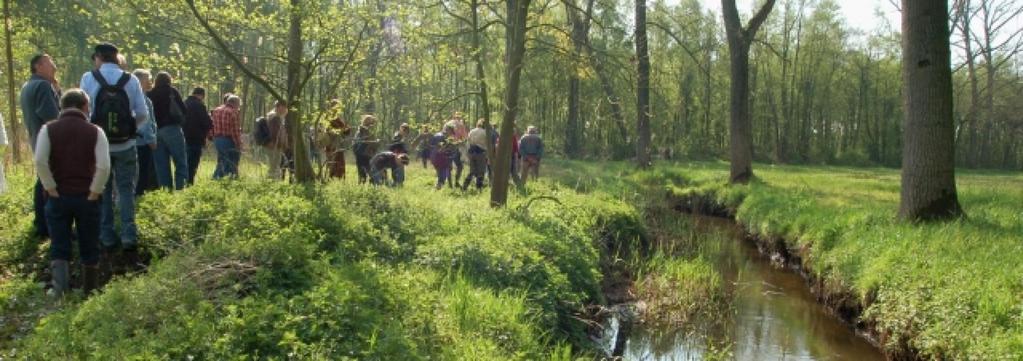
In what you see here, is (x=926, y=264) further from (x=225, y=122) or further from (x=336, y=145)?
(x=225, y=122)

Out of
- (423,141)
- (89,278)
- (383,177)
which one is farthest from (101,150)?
(423,141)

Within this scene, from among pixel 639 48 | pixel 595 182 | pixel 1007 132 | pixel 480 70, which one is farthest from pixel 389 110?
pixel 1007 132

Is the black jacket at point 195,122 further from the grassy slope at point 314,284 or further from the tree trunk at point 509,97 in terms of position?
the tree trunk at point 509,97

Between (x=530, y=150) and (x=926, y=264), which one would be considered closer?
(x=926, y=264)

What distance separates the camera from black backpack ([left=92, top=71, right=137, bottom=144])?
6.01 m

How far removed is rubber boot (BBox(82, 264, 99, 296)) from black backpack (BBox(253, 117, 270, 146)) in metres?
5.51

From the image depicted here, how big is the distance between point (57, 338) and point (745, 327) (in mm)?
6487

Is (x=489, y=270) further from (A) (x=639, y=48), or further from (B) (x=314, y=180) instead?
(A) (x=639, y=48)

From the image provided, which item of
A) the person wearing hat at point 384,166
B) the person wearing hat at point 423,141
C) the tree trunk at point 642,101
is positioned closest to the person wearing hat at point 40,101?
the person wearing hat at point 423,141

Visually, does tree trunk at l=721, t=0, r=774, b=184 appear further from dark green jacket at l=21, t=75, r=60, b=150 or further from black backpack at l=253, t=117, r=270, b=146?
dark green jacket at l=21, t=75, r=60, b=150

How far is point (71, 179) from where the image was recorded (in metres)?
5.27

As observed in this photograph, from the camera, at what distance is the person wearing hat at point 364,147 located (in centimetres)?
1212

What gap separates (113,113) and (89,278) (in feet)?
4.91

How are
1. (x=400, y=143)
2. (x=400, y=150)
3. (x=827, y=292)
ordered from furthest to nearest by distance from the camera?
(x=400, y=150)
(x=400, y=143)
(x=827, y=292)
